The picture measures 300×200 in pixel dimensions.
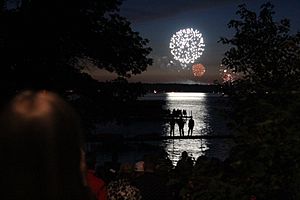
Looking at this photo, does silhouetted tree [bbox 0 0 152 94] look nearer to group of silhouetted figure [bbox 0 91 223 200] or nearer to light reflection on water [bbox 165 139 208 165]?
light reflection on water [bbox 165 139 208 165]

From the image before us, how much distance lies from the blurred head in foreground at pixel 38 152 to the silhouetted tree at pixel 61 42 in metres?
15.6

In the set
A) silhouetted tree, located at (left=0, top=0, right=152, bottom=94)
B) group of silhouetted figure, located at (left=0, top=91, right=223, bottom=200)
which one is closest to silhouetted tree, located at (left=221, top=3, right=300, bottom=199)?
group of silhouetted figure, located at (left=0, top=91, right=223, bottom=200)

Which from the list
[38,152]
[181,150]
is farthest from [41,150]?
[181,150]

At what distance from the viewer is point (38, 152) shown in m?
1.86

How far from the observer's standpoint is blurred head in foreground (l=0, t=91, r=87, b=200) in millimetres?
1827

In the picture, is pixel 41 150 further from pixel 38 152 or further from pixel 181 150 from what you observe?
pixel 181 150

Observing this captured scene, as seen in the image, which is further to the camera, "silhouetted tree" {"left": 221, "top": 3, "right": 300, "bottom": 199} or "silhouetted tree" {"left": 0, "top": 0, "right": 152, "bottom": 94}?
"silhouetted tree" {"left": 0, "top": 0, "right": 152, "bottom": 94}

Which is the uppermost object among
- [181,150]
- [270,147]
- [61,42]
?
[61,42]

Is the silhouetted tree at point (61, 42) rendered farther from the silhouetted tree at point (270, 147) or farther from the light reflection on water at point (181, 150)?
the silhouetted tree at point (270, 147)

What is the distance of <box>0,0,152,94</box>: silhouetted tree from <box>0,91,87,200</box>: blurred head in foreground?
15560mm

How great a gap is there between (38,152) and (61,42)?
18.6 meters

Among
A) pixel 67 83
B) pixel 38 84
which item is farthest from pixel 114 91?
pixel 38 84

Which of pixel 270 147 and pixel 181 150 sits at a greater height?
pixel 270 147

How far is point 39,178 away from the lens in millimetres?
1827
